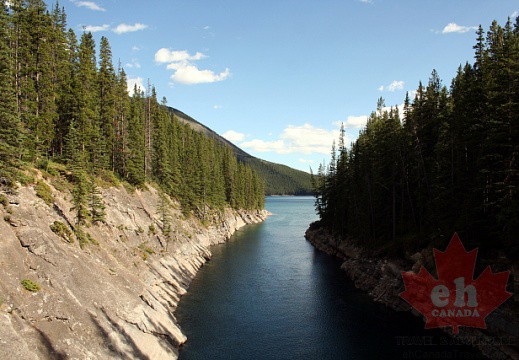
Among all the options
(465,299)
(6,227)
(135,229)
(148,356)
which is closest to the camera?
(6,227)

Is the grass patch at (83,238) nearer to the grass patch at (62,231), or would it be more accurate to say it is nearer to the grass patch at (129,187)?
the grass patch at (62,231)

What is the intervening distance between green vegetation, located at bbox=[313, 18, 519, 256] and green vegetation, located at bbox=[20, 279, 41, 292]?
3373cm

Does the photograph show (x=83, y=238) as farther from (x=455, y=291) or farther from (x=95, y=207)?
(x=455, y=291)

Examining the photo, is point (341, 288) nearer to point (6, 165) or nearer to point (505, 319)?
point (505, 319)

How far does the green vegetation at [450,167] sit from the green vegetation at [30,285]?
33.7m

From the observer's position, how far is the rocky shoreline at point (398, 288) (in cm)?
2477

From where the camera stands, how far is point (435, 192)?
1475 inches

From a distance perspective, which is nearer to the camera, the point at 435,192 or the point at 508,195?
the point at 508,195

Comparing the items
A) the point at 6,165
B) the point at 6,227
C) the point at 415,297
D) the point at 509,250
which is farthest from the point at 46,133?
the point at 509,250

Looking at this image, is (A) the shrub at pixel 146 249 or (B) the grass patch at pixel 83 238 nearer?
(B) the grass patch at pixel 83 238

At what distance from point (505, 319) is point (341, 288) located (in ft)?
71.5

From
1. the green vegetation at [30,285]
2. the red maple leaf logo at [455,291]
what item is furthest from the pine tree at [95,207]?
the red maple leaf logo at [455,291]

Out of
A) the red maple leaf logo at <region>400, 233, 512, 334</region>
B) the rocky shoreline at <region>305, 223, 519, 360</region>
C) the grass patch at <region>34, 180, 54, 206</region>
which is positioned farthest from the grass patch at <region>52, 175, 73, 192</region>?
the red maple leaf logo at <region>400, 233, 512, 334</region>

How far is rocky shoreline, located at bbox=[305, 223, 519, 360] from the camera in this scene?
81.3 ft
